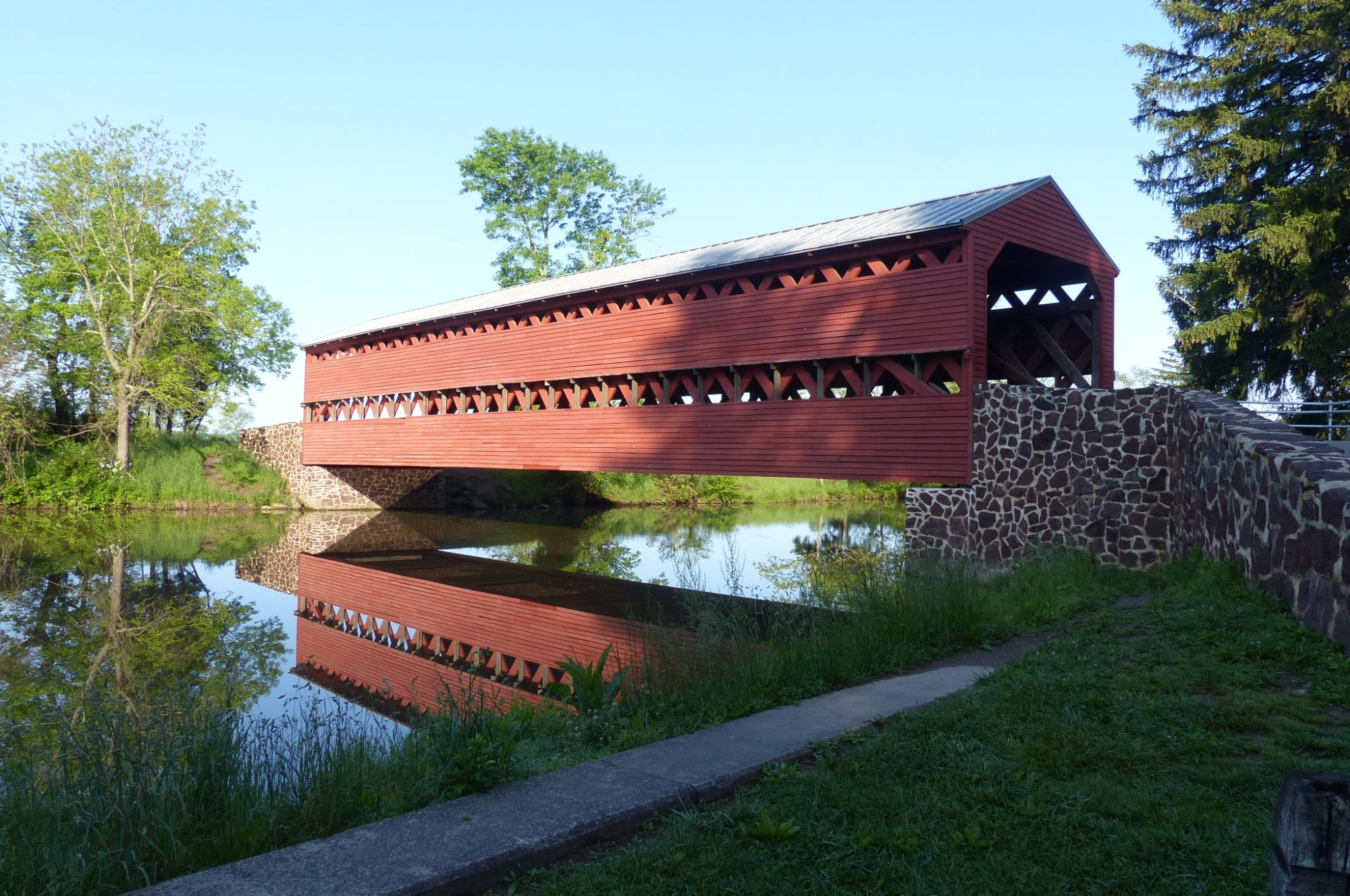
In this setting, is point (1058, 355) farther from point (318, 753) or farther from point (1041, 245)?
point (318, 753)

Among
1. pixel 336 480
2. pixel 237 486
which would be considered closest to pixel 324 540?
pixel 336 480

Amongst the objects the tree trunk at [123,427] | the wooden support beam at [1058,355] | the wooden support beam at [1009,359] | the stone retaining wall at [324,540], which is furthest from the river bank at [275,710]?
the tree trunk at [123,427]

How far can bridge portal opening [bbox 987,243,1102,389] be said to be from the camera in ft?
49.0

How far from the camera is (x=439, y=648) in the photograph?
9.52m

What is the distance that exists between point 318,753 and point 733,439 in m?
11.4

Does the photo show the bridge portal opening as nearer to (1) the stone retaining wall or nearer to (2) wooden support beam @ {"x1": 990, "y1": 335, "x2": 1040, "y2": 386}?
(2) wooden support beam @ {"x1": 990, "y1": 335, "x2": 1040, "y2": 386}

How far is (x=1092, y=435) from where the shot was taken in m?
11.8

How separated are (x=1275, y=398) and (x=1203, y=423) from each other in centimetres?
1414

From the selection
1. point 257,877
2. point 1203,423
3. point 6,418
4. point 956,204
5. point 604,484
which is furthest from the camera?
point 604,484

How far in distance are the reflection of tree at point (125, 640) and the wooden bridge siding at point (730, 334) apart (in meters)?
7.66

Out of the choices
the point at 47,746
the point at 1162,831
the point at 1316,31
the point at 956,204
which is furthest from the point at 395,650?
the point at 1316,31

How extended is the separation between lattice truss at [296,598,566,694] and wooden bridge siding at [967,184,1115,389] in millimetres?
7429

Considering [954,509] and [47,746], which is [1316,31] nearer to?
[954,509]

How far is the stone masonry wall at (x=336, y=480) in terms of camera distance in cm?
2844
